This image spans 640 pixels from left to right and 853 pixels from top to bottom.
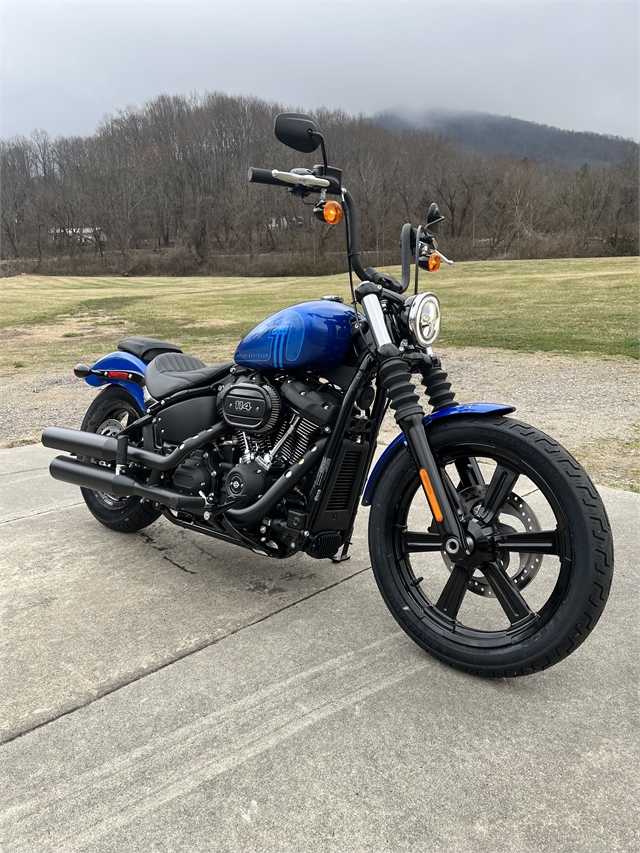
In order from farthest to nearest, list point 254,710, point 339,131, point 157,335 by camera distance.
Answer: point 339,131
point 157,335
point 254,710

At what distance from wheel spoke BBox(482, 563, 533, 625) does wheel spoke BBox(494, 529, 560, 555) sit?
9cm

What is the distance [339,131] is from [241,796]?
4084 inches

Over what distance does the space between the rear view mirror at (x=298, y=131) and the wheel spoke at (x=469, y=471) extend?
4.14 ft

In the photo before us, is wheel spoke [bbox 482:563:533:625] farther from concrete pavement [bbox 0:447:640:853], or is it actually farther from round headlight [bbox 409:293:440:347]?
round headlight [bbox 409:293:440:347]

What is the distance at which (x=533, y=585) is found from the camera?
3086 millimetres

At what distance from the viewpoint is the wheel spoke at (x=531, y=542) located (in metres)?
2.31

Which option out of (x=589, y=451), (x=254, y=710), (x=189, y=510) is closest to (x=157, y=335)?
(x=589, y=451)

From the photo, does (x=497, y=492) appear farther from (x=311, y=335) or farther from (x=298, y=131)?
(x=298, y=131)

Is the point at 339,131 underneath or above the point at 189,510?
above

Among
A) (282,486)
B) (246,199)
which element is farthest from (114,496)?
(246,199)

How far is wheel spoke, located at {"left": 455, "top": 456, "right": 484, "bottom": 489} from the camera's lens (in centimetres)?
261

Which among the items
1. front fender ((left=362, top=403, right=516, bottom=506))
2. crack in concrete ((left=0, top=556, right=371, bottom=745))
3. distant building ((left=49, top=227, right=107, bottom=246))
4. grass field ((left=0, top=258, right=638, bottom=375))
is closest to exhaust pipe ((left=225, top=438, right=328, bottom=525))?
front fender ((left=362, top=403, right=516, bottom=506))

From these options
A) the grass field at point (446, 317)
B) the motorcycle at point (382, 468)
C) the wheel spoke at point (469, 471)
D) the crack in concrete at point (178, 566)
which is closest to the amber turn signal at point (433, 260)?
the motorcycle at point (382, 468)

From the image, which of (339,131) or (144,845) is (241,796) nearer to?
(144,845)
